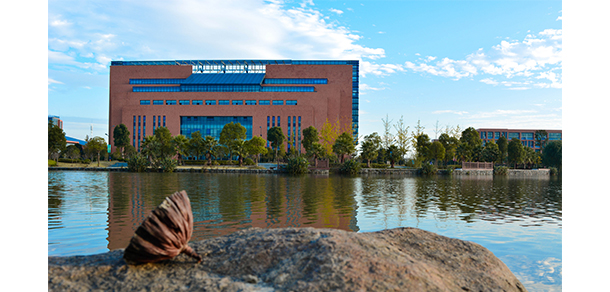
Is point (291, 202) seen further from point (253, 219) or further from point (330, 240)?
point (330, 240)

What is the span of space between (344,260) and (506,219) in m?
11.6

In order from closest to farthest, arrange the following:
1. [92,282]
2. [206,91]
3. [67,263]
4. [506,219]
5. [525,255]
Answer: [92,282]
[67,263]
[525,255]
[506,219]
[206,91]

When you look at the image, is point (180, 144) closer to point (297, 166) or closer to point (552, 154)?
point (297, 166)

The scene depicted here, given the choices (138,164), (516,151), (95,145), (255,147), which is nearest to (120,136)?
(95,145)

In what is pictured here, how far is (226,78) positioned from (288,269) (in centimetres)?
9188

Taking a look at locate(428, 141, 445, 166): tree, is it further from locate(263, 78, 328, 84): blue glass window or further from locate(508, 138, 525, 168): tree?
locate(263, 78, 328, 84): blue glass window

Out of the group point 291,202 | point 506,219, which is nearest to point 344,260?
point 506,219

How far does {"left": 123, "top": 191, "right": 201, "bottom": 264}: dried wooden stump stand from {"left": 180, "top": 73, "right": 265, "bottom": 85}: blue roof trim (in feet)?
282

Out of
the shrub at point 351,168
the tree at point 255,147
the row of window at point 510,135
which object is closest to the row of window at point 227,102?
the tree at point 255,147

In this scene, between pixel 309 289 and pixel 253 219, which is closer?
pixel 309 289

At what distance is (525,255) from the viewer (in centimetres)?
822

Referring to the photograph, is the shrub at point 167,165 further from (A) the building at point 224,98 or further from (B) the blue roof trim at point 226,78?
(B) the blue roof trim at point 226,78

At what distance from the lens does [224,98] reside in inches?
3455

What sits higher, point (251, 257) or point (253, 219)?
point (251, 257)
